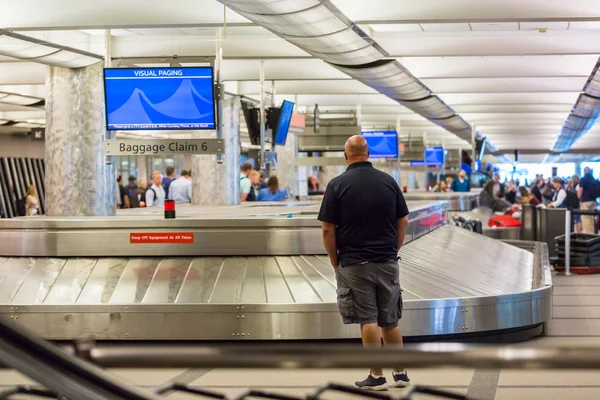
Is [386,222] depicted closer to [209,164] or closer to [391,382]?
[391,382]

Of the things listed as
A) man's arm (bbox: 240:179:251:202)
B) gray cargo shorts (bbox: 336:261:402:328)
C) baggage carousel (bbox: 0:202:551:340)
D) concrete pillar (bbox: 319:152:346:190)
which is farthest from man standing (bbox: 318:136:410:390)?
concrete pillar (bbox: 319:152:346:190)

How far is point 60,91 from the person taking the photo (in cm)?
1231

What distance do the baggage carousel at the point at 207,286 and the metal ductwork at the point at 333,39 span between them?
2.06m

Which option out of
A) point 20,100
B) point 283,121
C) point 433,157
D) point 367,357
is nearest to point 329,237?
point 367,357

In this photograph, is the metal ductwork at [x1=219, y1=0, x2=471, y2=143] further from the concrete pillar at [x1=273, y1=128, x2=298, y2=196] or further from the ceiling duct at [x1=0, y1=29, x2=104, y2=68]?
the concrete pillar at [x1=273, y1=128, x2=298, y2=196]

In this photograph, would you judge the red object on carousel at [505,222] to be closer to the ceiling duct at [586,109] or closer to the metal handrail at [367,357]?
the ceiling duct at [586,109]

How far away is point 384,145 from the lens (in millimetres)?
25016

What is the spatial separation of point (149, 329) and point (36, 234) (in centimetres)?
209

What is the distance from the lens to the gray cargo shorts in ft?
21.4

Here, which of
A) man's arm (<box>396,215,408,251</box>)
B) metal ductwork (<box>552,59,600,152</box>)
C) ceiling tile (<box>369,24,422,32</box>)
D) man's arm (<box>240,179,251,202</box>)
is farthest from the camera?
man's arm (<box>240,179,251,202</box>)

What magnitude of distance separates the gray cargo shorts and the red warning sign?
3366mm

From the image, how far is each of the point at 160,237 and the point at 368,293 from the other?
3636 mm

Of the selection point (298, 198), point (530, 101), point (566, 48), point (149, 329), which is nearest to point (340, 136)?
point (298, 198)

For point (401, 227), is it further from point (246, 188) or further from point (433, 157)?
point (433, 157)
